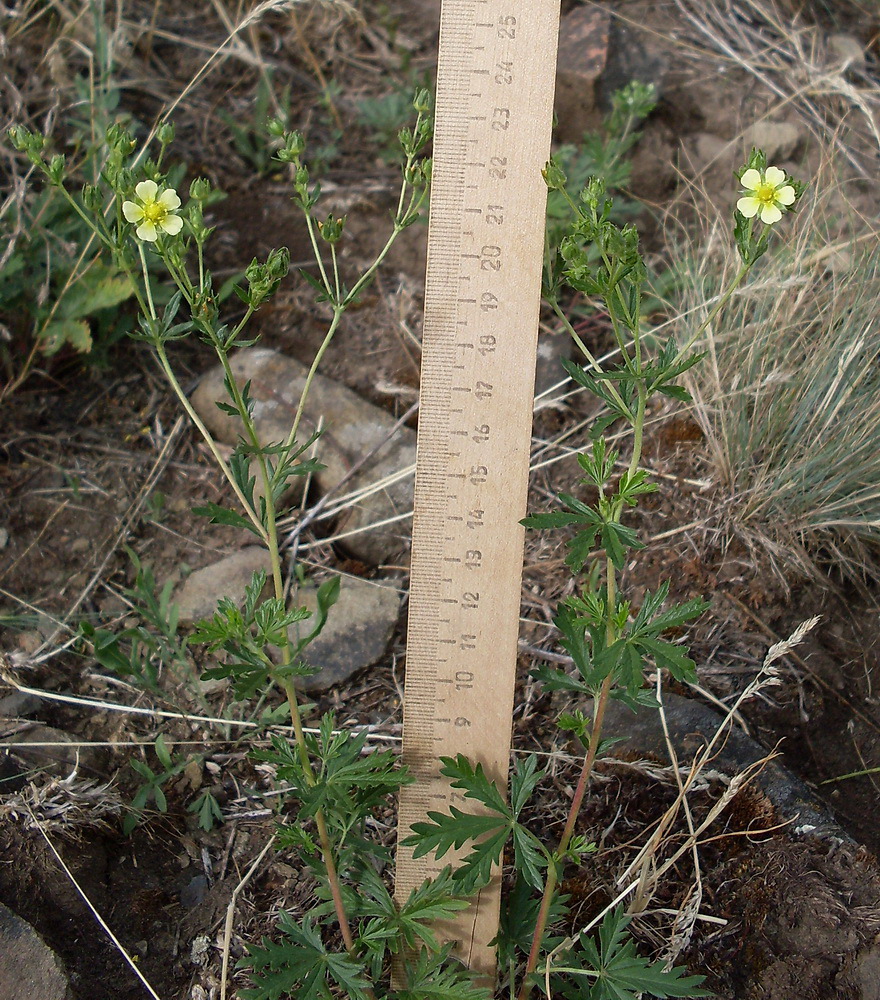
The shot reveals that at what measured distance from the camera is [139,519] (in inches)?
129

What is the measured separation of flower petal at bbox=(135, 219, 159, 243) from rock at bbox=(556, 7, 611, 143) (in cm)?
273

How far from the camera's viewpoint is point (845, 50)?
4.62m

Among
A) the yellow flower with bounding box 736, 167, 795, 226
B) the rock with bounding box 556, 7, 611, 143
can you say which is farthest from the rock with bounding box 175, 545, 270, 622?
the rock with bounding box 556, 7, 611, 143

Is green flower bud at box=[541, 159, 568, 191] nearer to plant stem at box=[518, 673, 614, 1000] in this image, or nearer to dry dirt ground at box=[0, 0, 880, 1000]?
plant stem at box=[518, 673, 614, 1000]

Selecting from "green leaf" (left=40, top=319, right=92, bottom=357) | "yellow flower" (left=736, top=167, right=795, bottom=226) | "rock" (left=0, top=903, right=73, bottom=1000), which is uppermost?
"yellow flower" (left=736, top=167, right=795, bottom=226)

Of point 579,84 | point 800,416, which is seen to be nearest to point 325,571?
point 800,416

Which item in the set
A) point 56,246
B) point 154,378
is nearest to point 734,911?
point 154,378

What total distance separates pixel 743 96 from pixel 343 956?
13.4ft

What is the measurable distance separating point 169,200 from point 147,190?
0.17 ft

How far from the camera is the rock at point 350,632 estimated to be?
113 inches

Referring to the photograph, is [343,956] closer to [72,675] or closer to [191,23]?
[72,675]

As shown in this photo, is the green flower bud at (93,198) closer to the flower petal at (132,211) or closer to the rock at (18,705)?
the flower petal at (132,211)

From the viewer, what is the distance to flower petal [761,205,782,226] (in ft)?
6.21

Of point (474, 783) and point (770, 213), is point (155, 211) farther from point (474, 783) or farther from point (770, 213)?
point (474, 783)
